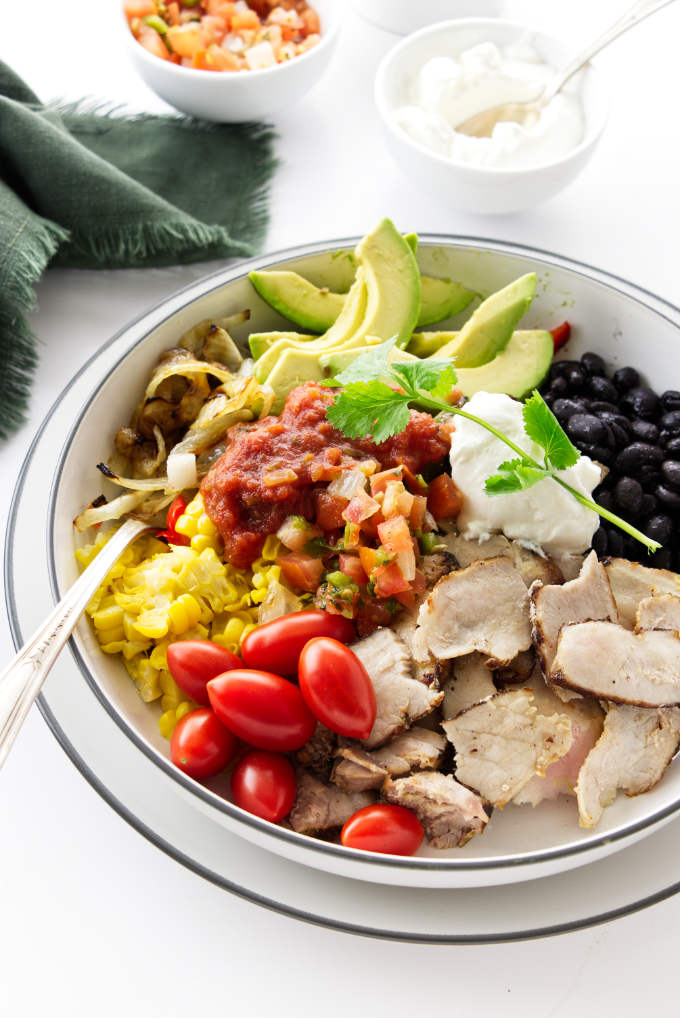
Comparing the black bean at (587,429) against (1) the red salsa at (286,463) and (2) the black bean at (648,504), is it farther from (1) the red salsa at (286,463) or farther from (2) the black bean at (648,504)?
(1) the red salsa at (286,463)

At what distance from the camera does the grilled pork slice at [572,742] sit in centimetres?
271

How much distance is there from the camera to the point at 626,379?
356cm

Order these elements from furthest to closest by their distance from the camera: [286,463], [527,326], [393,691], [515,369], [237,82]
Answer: [237,82] → [527,326] → [515,369] → [286,463] → [393,691]

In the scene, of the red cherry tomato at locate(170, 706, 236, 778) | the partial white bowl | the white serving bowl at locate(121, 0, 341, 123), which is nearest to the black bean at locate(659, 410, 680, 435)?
the red cherry tomato at locate(170, 706, 236, 778)

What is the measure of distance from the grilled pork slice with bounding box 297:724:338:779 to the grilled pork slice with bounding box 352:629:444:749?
106 mm

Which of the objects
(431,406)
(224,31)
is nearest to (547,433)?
(431,406)

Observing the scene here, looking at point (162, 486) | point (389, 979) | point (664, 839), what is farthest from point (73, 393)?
point (664, 839)

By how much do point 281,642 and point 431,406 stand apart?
3.02 ft

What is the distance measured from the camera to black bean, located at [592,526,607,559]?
125 inches

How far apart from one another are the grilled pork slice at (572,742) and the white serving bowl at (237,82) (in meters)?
3.02

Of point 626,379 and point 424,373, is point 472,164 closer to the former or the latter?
point 626,379

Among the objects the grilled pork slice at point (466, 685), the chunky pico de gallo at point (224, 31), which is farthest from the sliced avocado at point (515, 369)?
the chunky pico de gallo at point (224, 31)

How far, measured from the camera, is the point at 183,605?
2.96m

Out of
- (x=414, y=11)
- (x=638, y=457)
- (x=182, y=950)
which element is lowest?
(x=182, y=950)
